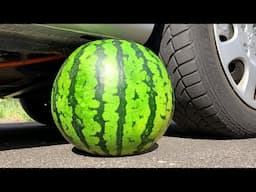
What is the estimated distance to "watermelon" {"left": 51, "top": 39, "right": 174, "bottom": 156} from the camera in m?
1.54

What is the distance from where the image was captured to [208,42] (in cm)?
204

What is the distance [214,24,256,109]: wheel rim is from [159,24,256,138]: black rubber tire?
55mm

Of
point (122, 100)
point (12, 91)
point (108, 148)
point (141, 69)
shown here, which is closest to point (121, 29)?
point (141, 69)

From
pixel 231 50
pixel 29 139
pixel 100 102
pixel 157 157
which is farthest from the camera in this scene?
pixel 29 139

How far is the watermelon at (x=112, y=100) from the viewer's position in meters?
1.54

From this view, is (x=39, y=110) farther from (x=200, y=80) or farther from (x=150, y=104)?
(x=150, y=104)

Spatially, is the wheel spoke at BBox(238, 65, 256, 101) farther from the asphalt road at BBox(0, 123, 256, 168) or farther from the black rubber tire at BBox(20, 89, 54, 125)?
the black rubber tire at BBox(20, 89, 54, 125)

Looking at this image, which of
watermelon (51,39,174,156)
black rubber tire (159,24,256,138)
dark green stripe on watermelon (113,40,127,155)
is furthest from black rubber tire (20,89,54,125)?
dark green stripe on watermelon (113,40,127,155)

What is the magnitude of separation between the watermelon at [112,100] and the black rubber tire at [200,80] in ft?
1.15

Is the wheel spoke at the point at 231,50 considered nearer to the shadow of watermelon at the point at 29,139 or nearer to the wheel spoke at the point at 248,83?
the wheel spoke at the point at 248,83

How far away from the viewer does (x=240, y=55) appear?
217 centimetres

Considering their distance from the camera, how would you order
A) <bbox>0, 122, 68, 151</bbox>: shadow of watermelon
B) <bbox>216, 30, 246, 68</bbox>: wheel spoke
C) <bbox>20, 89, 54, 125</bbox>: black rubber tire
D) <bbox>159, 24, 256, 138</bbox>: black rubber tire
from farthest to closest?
1. <bbox>20, 89, 54, 125</bbox>: black rubber tire
2. <bbox>0, 122, 68, 151</bbox>: shadow of watermelon
3. <bbox>216, 30, 246, 68</bbox>: wheel spoke
4. <bbox>159, 24, 256, 138</bbox>: black rubber tire

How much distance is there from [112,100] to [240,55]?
1011mm

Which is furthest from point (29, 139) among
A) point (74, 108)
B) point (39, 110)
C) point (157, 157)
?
point (157, 157)
